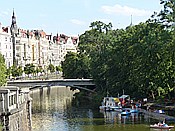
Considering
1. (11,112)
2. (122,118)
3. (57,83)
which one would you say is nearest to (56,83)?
(57,83)

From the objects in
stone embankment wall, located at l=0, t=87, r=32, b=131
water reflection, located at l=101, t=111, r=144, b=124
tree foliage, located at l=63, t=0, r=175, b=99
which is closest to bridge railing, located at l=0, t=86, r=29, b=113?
stone embankment wall, located at l=0, t=87, r=32, b=131

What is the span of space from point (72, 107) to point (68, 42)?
11270 centimetres

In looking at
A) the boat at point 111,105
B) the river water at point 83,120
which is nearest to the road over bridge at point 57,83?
the river water at point 83,120

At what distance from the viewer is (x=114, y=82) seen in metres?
53.3


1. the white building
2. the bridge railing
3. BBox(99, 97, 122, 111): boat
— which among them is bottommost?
BBox(99, 97, 122, 111): boat

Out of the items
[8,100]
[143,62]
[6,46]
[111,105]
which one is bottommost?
[111,105]

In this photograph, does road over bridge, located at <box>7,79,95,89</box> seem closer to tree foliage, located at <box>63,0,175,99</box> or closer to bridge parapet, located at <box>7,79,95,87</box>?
bridge parapet, located at <box>7,79,95,87</box>

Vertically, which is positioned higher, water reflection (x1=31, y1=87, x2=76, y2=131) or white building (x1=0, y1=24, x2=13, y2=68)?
white building (x1=0, y1=24, x2=13, y2=68)

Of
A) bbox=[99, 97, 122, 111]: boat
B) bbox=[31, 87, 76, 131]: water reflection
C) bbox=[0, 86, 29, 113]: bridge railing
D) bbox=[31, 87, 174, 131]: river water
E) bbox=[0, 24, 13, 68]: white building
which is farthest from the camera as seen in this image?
bbox=[0, 24, 13, 68]: white building

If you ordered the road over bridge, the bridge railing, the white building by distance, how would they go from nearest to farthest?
the bridge railing, the road over bridge, the white building

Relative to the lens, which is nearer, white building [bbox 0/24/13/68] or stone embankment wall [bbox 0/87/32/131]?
stone embankment wall [bbox 0/87/32/131]

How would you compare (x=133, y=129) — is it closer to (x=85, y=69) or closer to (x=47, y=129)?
(x=47, y=129)

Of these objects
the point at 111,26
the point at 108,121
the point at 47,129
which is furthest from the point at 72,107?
the point at 111,26

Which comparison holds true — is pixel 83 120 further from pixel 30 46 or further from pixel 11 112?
pixel 30 46
